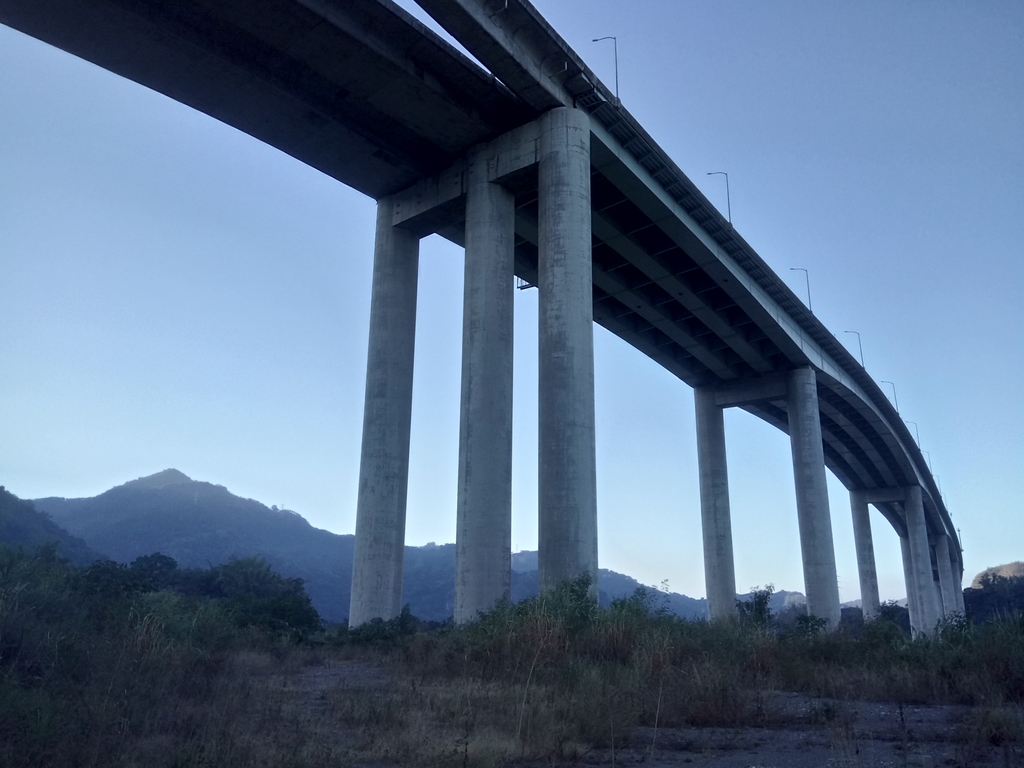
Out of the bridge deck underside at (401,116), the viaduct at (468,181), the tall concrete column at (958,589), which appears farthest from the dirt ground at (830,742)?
the tall concrete column at (958,589)

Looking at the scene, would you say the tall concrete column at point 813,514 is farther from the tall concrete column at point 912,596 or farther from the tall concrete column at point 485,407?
the tall concrete column at point 912,596

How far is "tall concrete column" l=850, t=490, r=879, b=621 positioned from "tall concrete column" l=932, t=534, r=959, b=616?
23.9 m

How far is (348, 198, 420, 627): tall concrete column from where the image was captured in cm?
2361

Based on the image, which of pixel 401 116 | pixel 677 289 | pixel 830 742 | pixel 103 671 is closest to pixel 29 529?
pixel 677 289

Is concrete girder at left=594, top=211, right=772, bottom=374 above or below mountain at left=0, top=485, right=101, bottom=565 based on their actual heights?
above

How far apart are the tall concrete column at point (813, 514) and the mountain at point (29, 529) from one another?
74637mm

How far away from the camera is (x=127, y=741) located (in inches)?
237

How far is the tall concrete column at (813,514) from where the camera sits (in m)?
36.6

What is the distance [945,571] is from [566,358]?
275ft

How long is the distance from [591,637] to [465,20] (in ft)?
52.4

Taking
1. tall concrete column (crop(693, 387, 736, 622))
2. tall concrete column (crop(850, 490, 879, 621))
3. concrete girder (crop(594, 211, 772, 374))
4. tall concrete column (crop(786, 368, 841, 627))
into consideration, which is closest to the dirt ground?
concrete girder (crop(594, 211, 772, 374))

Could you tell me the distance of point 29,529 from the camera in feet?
298

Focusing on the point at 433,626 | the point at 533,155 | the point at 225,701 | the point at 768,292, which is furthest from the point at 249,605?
the point at 768,292

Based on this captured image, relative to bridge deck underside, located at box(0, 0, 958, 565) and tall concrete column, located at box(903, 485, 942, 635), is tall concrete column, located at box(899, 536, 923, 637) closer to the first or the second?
tall concrete column, located at box(903, 485, 942, 635)
